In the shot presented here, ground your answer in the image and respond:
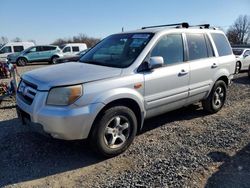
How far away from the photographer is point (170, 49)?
190 inches

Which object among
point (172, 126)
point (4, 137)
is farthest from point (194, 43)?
point (4, 137)

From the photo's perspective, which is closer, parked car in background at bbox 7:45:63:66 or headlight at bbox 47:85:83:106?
headlight at bbox 47:85:83:106

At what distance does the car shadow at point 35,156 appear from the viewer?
12.0ft

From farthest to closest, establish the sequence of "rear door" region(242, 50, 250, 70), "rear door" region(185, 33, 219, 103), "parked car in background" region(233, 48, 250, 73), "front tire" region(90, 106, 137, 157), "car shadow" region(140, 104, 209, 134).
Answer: "rear door" region(242, 50, 250, 70), "parked car in background" region(233, 48, 250, 73), "car shadow" region(140, 104, 209, 134), "rear door" region(185, 33, 219, 103), "front tire" region(90, 106, 137, 157)

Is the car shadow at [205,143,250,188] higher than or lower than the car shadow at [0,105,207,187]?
lower

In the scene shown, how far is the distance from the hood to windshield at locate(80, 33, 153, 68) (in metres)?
0.29

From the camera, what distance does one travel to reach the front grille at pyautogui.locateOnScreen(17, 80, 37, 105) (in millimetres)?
3826

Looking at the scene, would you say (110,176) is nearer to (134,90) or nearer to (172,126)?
(134,90)

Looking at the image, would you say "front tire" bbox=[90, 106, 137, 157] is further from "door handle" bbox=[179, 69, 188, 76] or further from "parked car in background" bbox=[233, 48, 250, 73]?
"parked car in background" bbox=[233, 48, 250, 73]

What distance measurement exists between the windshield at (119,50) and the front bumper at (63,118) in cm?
100

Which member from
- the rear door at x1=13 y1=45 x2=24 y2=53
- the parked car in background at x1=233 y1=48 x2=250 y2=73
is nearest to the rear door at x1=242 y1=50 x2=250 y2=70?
the parked car in background at x1=233 y1=48 x2=250 y2=73

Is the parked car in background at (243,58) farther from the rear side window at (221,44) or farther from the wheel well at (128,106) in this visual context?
the wheel well at (128,106)

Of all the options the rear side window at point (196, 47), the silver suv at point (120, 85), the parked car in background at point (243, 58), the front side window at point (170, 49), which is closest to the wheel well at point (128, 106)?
the silver suv at point (120, 85)

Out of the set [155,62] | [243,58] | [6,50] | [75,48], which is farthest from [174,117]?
[6,50]
